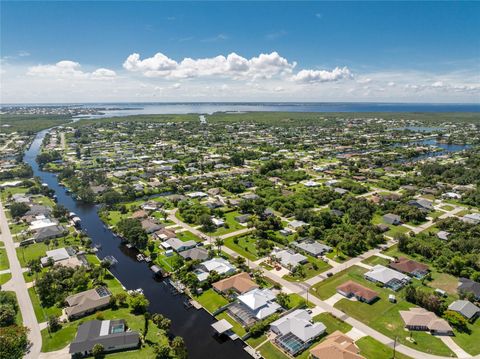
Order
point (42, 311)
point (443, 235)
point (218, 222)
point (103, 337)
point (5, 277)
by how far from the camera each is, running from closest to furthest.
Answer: point (103, 337)
point (42, 311)
point (5, 277)
point (443, 235)
point (218, 222)

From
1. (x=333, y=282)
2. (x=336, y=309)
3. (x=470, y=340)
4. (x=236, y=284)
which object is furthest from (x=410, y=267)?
(x=236, y=284)

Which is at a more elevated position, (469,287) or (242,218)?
(242,218)

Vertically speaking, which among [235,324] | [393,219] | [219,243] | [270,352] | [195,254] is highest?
[393,219]

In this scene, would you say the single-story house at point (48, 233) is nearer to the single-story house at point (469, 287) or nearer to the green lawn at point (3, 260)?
the green lawn at point (3, 260)

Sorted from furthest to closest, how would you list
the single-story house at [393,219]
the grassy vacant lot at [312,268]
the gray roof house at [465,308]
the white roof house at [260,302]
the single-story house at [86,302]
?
1. the single-story house at [393,219]
2. the grassy vacant lot at [312,268]
3. the single-story house at [86,302]
4. the white roof house at [260,302]
5. the gray roof house at [465,308]

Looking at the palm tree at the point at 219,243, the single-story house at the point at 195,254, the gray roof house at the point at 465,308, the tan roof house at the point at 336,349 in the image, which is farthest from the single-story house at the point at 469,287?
the single-story house at the point at 195,254

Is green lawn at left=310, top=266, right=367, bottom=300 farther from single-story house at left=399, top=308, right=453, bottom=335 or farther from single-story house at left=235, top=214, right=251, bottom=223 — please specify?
single-story house at left=235, top=214, right=251, bottom=223

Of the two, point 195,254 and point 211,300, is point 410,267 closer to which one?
A: point 211,300
